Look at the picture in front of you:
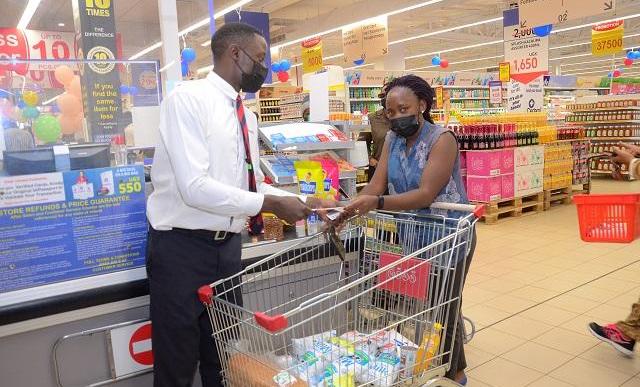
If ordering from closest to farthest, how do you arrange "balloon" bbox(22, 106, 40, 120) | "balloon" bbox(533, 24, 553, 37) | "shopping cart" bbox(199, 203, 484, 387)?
"shopping cart" bbox(199, 203, 484, 387) < "balloon" bbox(22, 106, 40, 120) < "balloon" bbox(533, 24, 553, 37)

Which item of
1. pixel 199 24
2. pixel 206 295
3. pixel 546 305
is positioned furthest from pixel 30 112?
pixel 199 24

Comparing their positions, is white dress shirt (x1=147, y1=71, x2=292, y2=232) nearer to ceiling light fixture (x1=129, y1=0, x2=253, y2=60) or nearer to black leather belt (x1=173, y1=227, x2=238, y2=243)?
black leather belt (x1=173, y1=227, x2=238, y2=243)

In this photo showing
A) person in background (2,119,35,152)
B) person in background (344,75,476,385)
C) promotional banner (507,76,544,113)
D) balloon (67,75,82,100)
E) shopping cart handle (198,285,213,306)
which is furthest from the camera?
promotional banner (507,76,544,113)

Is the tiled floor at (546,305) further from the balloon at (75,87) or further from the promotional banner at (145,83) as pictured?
the balloon at (75,87)

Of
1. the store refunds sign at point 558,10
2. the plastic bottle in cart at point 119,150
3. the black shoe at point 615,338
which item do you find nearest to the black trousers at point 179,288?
the plastic bottle in cart at point 119,150

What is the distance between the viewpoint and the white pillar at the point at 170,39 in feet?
12.2

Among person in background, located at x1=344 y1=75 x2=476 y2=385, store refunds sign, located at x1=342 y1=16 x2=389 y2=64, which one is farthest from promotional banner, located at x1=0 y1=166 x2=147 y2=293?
store refunds sign, located at x1=342 y1=16 x2=389 y2=64

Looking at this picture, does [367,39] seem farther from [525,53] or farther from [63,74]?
[63,74]

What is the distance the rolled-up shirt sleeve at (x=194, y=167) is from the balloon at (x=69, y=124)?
1.04m

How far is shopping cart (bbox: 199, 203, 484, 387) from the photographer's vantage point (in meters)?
1.68

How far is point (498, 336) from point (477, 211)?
222 cm

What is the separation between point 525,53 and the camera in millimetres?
10883

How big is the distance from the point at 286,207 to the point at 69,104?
1.64 m

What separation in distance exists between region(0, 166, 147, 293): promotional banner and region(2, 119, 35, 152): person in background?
0.70ft
